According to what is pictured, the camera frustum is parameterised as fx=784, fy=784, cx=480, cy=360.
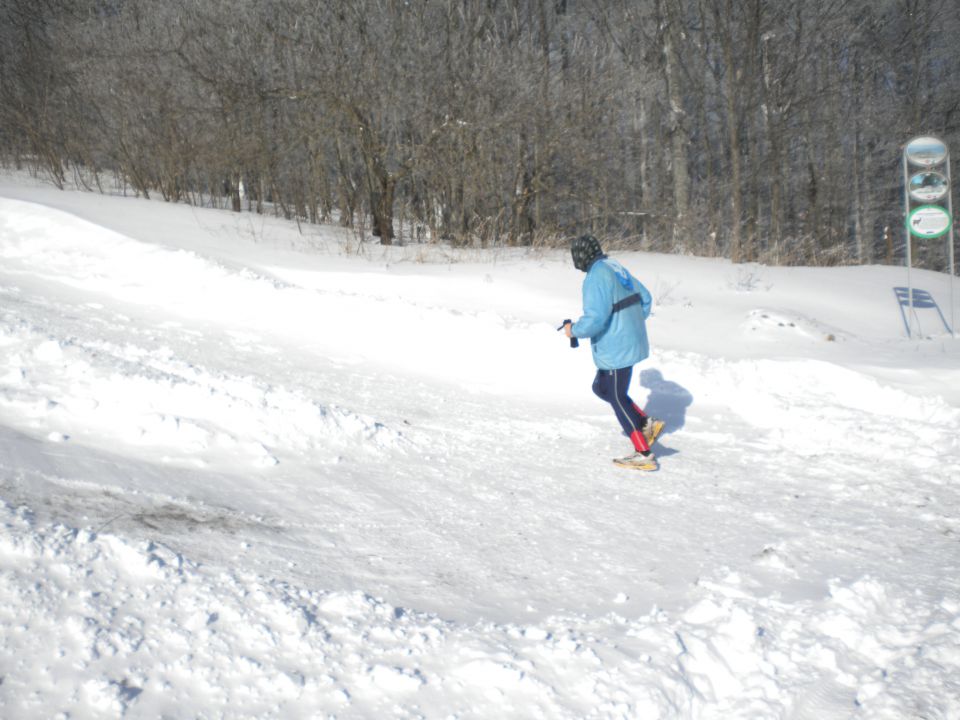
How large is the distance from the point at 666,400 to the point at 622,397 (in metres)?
1.96

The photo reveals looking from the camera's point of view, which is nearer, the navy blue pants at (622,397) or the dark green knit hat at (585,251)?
the dark green knit hat at (585,251)

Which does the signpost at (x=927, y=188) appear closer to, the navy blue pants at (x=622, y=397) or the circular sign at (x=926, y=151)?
the circular sign at (x=926, y=151)

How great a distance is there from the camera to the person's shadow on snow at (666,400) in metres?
7.07

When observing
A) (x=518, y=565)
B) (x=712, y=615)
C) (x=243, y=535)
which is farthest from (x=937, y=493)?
(x=243, y=535)

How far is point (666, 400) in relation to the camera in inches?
297

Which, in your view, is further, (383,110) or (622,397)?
(383,110)

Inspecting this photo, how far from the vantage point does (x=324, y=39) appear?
16.0 metres

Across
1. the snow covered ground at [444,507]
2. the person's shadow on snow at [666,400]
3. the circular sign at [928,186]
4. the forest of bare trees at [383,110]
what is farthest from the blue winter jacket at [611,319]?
the forest of bare trees at [383,110]

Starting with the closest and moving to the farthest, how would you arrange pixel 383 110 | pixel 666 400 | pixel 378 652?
1. pixel 378 652
2. pixel 666 400
3. pixel 383 110

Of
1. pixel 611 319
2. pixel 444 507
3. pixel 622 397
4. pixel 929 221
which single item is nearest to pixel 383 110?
pixel 929 221

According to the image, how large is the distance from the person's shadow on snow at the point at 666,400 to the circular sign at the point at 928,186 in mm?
4531

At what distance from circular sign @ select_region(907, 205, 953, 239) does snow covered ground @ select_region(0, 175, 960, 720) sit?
140 cm

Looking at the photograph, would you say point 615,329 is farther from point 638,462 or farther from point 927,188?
point 927,188

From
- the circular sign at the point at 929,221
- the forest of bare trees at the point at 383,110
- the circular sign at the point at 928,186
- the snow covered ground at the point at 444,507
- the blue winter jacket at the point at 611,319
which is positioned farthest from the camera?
the forest of bare trees at the point at 383,110
